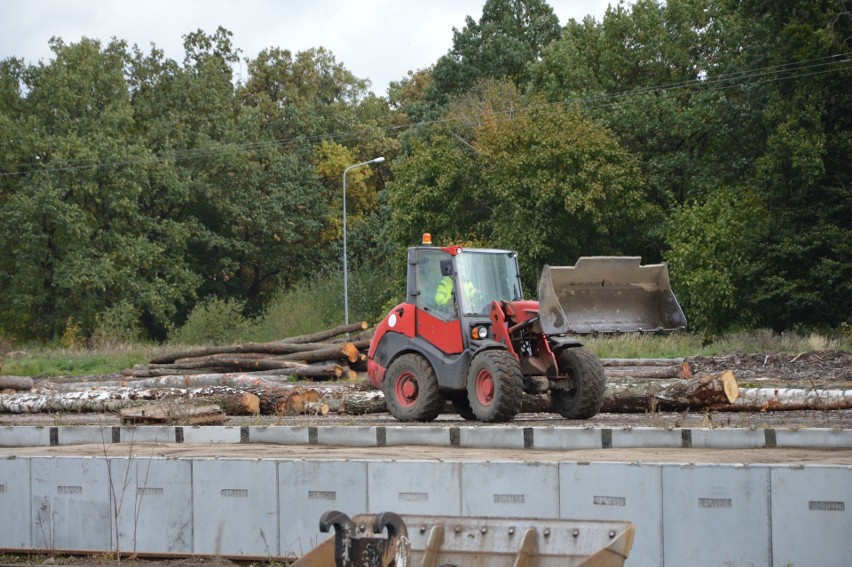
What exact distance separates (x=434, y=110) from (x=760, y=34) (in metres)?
19.6

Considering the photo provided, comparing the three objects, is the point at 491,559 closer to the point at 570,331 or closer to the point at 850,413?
the point at 570,331

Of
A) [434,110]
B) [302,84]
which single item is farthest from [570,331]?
[302,84]

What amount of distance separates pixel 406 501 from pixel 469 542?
11.0 feet

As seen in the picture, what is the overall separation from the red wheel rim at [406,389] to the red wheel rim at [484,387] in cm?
156

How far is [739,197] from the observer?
41.4 metres

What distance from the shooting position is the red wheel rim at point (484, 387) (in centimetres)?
1656

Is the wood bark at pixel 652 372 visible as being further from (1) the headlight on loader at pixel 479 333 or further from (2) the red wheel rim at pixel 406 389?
(1) the headlight on loader at pixel 479 333

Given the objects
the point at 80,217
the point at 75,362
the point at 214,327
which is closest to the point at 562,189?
the point at 214,327

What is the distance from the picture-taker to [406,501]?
10.3 metres

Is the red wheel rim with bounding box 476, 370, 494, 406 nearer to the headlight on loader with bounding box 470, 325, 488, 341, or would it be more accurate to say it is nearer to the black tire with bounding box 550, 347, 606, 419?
the headlight on loader with bounding box 470, 325, 488, 341

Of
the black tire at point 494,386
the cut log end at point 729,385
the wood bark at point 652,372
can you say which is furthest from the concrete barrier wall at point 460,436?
the wood bark at point 652,372

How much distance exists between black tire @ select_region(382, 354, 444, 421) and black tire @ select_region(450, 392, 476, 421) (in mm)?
363

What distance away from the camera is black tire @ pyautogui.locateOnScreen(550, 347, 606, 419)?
1681 centimetres

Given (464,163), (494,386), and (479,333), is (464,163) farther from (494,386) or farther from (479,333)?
(494,386)
